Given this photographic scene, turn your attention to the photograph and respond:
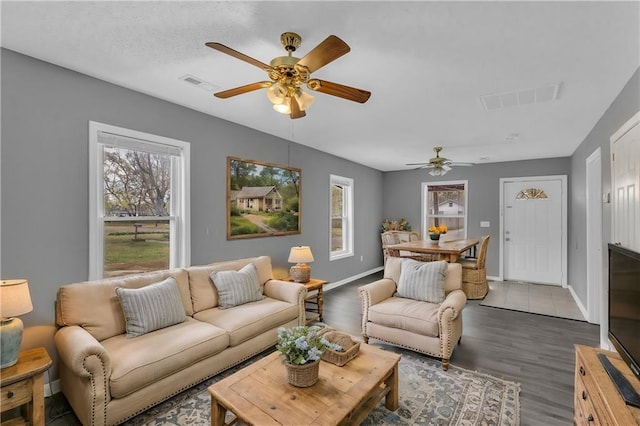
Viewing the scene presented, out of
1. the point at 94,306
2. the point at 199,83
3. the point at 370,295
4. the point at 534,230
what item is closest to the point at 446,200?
the point at 534,230

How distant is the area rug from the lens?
211 centimetres

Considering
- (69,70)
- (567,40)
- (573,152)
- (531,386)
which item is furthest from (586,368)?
(573,152)

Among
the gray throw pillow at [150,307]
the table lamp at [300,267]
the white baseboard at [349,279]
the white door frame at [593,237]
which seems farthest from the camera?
the white baseboard at [349,279]

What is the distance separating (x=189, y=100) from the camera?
123 inches

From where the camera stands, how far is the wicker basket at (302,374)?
1779 millimetres

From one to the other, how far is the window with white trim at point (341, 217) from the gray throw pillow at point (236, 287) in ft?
8.52

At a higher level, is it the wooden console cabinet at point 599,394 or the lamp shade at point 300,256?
the lamp shade at point 300,256

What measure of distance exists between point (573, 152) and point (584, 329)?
3.27 meters

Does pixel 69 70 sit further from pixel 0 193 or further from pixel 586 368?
pixel 586 368

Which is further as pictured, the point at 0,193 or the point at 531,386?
the point at 531,386

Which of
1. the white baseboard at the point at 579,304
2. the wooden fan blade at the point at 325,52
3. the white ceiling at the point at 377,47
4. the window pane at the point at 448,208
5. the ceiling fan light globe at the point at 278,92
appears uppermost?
the white ceiling at the point at 377,47

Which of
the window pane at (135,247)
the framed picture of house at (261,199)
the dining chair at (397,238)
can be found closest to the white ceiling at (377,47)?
the framed picture of house at (261,199)

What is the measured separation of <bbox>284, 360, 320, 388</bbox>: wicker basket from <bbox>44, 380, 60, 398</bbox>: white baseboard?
6.43 feet

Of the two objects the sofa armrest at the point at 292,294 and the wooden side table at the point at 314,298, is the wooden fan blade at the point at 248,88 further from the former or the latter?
the wooden side table at the point at 314,298
